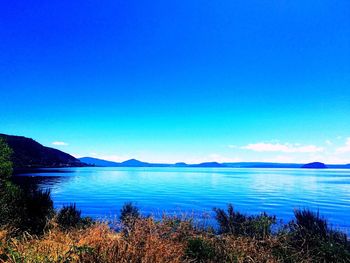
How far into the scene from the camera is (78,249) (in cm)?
527

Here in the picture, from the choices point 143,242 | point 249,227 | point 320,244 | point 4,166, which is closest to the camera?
point 143,242

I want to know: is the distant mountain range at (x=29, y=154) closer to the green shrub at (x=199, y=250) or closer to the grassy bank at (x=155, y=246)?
the grassy bank at (x=155, y=246)

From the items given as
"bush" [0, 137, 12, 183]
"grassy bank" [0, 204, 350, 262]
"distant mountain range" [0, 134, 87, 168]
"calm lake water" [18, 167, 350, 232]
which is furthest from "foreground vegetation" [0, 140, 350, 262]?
"distant mountain range" [0, 134, 87, 168]

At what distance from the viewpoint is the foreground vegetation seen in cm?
518

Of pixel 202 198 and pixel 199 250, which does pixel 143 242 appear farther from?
pixel 202 198

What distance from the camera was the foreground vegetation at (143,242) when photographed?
518 cm

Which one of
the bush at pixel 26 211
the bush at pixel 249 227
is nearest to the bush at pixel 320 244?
the bush at pixel 249 227

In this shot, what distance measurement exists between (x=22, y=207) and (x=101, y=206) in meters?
26.0

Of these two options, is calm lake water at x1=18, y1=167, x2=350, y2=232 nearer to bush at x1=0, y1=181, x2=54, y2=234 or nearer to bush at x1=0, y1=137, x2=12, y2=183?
bush at x1=0, y1=181, x2=54, y2=234

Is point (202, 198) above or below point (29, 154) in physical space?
below

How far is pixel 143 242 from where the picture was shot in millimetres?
6320

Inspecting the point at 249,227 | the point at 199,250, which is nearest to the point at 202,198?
the point at 249,227

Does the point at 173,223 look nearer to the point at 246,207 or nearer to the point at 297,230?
the point at 297,230

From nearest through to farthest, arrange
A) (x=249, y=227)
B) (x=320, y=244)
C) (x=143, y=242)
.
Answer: (x=143, y=242), (x=320, y=244), (x=249, y=227)
